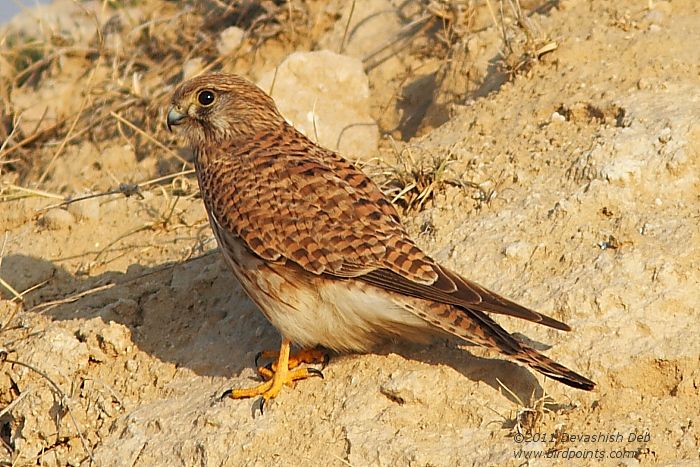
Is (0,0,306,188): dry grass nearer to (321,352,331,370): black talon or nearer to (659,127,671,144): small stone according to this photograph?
(321,352,331,370): black talon

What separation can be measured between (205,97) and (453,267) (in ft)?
4.66

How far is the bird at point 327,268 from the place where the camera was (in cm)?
380

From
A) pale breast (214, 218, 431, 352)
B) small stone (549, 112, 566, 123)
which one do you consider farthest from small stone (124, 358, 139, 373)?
small stone (549, 112, 566, 123)

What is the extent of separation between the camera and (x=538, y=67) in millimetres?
5215

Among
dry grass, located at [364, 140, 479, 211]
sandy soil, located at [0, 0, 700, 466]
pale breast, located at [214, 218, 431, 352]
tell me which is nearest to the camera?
sandy soil, located at [0, 0, 700, 466]

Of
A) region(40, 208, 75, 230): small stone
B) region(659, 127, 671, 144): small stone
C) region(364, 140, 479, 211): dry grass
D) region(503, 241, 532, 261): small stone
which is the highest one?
region(659, 127, 671, 144): small stone

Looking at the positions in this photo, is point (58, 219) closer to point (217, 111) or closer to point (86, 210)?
point (86, 210)

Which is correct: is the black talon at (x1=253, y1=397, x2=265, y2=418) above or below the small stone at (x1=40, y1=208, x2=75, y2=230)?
below

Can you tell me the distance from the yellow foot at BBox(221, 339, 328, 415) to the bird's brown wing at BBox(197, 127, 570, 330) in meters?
0.41

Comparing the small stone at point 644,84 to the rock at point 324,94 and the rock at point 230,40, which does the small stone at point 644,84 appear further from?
the rock at point 230,40

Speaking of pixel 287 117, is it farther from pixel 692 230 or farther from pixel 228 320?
pixel 692 230

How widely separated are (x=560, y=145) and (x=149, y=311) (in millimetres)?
1997

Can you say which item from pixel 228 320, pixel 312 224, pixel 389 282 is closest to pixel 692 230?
pixel 389 282

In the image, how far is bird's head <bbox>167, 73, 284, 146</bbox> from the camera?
4832 mm
